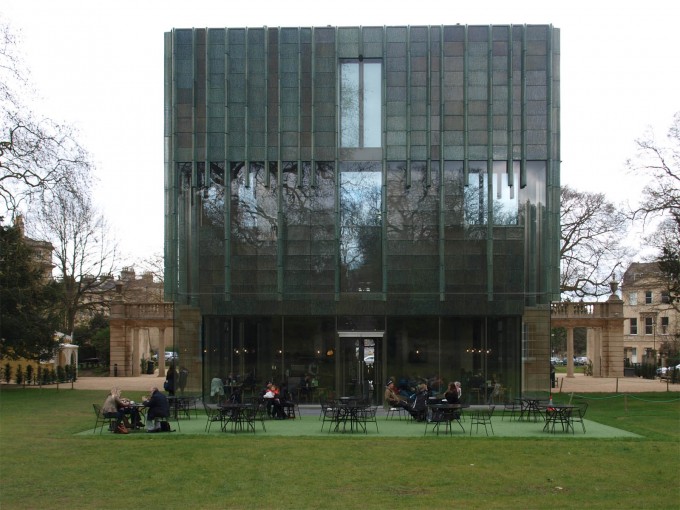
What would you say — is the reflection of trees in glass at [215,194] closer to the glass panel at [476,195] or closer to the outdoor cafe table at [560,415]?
the glass panel at [476,195]

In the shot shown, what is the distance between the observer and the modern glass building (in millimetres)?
32625

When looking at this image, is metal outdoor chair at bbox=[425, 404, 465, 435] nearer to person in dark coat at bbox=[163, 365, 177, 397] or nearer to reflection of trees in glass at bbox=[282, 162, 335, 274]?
reflection of trees in glass at bbox=[282, 162, 335, 274]

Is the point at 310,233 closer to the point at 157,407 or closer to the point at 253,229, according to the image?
the point at 253,229

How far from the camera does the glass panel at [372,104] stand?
33.1 meters

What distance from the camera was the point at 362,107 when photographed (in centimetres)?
3312

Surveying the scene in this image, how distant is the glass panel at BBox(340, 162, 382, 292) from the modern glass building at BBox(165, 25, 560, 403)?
2.1 inches

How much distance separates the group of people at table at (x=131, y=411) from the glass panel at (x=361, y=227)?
10.8 meters

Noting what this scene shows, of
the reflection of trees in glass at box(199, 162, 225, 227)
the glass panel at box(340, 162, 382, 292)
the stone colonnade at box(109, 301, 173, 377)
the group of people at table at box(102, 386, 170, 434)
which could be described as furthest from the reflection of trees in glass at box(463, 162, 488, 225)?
the stone colonnade at box(109, 301, 173, 377)

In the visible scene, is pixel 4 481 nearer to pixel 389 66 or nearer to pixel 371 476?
pixel 371 476

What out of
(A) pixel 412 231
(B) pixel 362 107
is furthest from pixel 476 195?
(B) pixel 362 107

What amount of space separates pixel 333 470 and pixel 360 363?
16.4 meters

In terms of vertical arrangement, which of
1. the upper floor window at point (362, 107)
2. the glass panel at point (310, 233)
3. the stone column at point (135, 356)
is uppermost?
the upper floor window at point (362, 107)

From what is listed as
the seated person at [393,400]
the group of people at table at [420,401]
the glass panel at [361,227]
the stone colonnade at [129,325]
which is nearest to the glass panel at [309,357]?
the glass panel at [361,227]

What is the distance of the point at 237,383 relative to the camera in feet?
110
